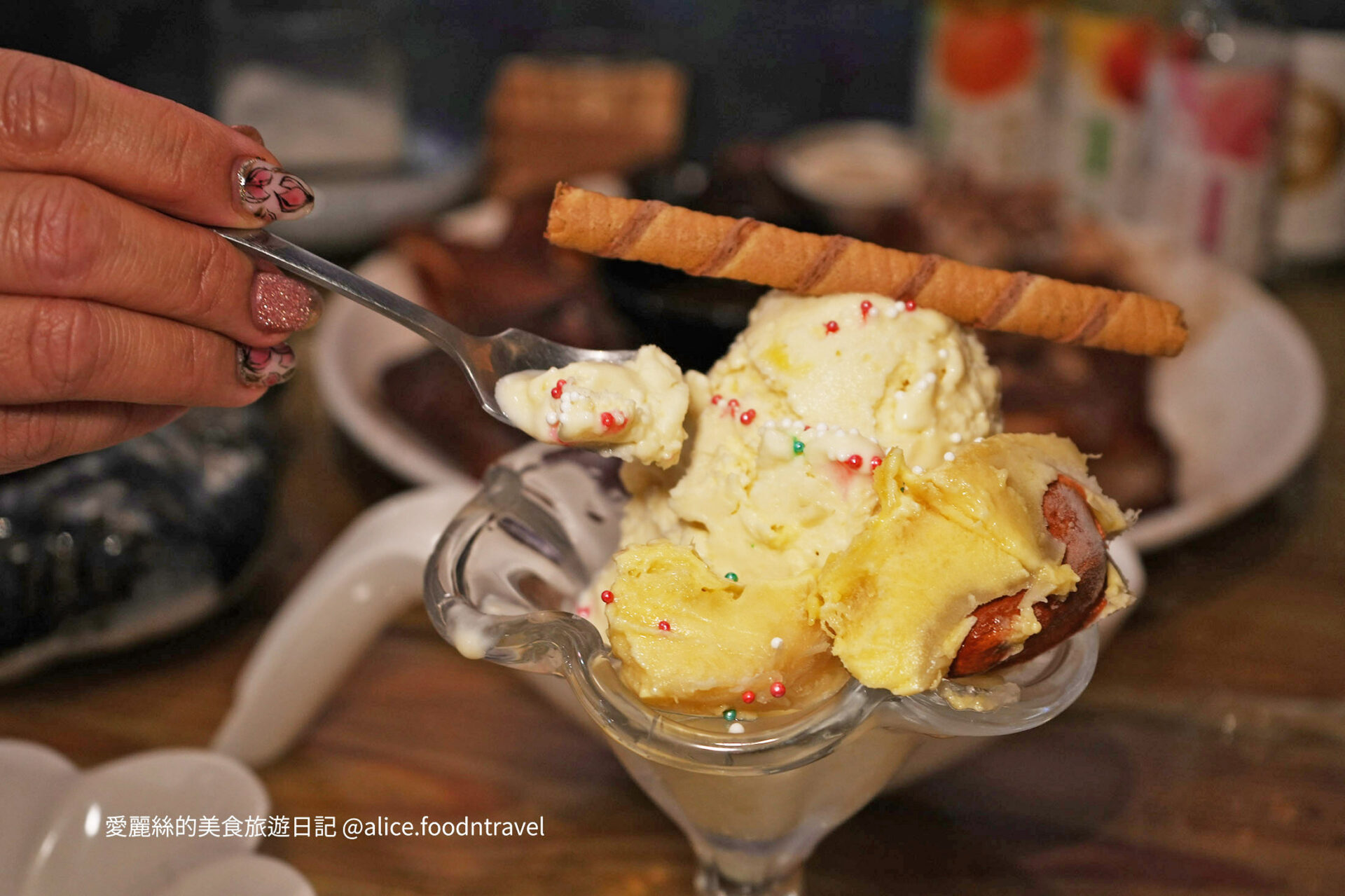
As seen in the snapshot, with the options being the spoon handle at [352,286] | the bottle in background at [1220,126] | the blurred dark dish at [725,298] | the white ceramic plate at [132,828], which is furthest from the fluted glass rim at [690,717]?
the bottle in background at [1220,126]

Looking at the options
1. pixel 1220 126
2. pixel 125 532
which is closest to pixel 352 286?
pixel 125 532

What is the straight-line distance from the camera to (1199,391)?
1.53 m

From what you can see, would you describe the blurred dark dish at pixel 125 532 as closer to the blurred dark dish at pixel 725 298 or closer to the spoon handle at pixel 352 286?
the blurred dark dish at pixel 725 298

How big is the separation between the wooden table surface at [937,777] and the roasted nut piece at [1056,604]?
334mm

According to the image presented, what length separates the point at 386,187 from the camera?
1.87 metres

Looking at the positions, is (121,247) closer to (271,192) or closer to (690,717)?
(271,192)

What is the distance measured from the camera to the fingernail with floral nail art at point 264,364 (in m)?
0.67

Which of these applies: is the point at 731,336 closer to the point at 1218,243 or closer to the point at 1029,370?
the point at 1029,370

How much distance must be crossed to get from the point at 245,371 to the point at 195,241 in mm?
85

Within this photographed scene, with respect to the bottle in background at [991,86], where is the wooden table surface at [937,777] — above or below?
below

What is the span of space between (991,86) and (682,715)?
164 centimetres

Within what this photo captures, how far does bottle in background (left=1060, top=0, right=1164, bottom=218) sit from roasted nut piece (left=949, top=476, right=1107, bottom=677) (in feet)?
4.50

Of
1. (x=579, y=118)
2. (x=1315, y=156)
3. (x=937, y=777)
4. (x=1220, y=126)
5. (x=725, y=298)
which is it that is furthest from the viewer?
(x=579, y=118)

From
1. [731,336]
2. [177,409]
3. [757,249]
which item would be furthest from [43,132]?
[731,336]
